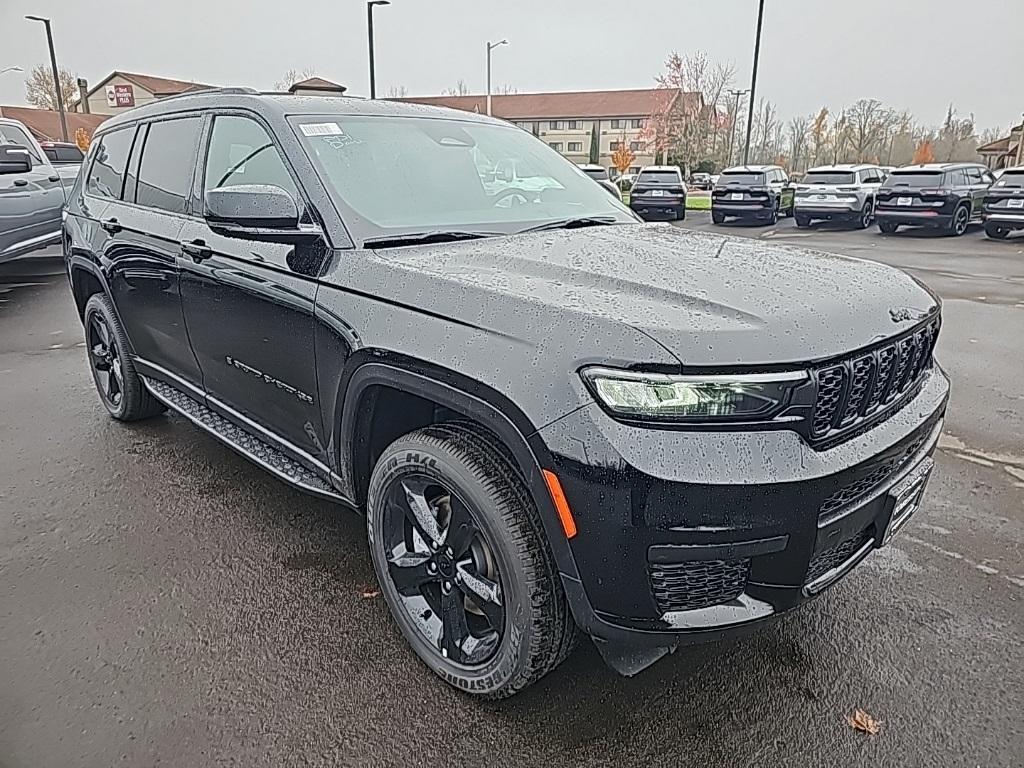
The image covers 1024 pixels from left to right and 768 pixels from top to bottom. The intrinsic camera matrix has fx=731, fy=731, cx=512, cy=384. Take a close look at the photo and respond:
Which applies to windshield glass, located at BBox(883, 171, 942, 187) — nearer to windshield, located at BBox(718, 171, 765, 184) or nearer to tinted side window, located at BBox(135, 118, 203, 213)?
windshield, located at BBox(718, 171, 765, 184)

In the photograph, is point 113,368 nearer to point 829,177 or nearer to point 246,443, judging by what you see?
point 246,443

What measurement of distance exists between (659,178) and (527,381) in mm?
20351

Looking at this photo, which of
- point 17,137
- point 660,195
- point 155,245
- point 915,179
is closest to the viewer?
point 155,245

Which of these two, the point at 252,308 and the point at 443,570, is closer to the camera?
the point at 443,570

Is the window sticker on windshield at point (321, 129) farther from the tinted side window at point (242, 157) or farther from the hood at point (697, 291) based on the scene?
the hood at point (697, 291)

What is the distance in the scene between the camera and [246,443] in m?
3.24

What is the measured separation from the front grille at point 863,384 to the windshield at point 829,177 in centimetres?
1862

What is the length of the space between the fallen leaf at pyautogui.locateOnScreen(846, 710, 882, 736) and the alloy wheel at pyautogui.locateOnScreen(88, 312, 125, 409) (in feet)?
13.5

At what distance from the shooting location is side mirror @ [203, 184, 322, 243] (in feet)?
8.06

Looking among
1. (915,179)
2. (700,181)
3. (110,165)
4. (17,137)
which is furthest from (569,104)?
(110,165)

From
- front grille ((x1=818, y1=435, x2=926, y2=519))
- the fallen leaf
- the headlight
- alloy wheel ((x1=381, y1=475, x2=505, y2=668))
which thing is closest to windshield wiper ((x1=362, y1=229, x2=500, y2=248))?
alloy wheel ((x1=381, y1=475, x2=505, y2=668))

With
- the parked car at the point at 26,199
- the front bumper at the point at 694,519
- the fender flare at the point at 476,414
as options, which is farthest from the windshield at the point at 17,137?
the front bumper at the point at 694,519

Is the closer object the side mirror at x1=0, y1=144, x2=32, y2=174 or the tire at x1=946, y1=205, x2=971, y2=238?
the side mirror at x1=0, y1=144, x2=32, y2=174

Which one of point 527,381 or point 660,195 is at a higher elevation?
point 527,381
